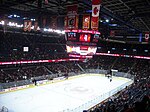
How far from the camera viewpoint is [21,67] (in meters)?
30.7

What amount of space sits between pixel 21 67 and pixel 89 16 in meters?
20.7

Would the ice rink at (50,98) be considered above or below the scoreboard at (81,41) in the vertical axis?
below

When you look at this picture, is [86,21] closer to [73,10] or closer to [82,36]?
[73,10]

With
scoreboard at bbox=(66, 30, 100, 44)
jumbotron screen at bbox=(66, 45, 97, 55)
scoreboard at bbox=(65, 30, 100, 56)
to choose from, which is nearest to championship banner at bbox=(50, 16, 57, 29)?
scoreboard at bbox=(65, 30, 100, 56)

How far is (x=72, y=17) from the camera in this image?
13.8 m

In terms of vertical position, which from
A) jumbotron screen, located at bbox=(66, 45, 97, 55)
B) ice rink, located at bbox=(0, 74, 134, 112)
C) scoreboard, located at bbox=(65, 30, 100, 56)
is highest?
scoreboard, located at bbox=(65, 30, 100, 56)

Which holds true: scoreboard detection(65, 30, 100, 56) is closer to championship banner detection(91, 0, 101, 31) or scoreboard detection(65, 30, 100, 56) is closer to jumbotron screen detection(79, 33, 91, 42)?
jumbotron screen detection(79, 33, 91, 42)

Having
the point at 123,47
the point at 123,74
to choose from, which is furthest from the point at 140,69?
the point at 123,47

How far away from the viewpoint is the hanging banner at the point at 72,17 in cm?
1358

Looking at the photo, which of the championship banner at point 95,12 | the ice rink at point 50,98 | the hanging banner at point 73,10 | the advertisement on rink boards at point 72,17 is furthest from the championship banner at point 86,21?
the ice rink at point 50,98

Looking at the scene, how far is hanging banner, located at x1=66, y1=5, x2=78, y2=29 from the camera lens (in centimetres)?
1358

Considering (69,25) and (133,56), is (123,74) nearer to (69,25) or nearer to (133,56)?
(133,56)

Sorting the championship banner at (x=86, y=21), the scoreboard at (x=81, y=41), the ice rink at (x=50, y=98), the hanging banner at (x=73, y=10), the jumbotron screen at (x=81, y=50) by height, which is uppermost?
the hanging banner at (x=73, y=10)

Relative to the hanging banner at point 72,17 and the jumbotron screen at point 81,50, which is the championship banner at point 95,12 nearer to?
the hanging banner at point 72,17
